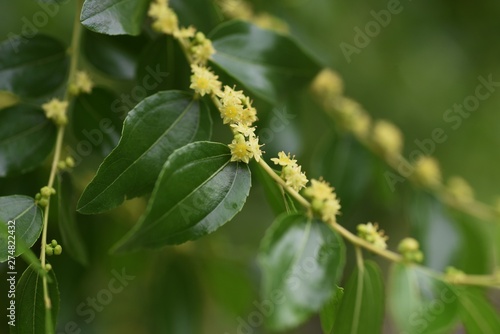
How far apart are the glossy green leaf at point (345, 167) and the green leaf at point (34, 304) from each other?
0.60 metres

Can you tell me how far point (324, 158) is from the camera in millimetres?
1104

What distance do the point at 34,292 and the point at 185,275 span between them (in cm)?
64

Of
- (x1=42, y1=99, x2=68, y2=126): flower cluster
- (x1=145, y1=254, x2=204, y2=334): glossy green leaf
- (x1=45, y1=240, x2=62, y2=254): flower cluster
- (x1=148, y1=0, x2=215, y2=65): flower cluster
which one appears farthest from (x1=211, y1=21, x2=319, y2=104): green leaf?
(x1=145, y1=254, x2=204, y2=334): glossy green leaf

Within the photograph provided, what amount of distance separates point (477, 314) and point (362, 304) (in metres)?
0.21

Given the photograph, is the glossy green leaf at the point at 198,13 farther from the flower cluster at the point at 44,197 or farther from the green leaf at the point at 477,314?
the green leaf at the point at 477,314

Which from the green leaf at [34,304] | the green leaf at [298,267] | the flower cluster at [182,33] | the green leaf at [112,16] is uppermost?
the green leaf at [112,16]

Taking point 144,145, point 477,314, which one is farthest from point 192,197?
point 477,314

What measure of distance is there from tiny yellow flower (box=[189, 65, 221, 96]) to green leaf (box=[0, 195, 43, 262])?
0.81 feet

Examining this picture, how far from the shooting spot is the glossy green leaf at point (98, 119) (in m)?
0.84

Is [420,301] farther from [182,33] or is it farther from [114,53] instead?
[114,53]

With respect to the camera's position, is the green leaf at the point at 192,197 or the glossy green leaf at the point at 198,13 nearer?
the green leaf at the point at 192,197

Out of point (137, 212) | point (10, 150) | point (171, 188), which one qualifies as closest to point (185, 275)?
point (137, 212)

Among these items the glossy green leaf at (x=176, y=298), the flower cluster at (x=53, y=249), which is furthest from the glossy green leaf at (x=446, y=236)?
the flower cluster at (x=53, y=249)

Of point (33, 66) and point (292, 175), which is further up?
point (292, 175)
